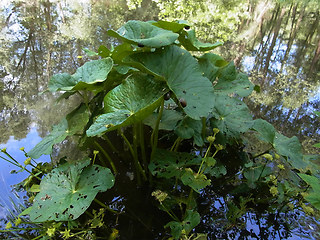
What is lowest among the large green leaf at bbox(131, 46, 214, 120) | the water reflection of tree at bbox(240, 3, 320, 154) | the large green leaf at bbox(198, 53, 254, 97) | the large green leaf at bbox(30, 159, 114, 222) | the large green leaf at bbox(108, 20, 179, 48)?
the water reflection of tree at bbox(240, 3, 320, 154)

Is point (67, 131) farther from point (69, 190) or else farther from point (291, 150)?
point (291, 150)

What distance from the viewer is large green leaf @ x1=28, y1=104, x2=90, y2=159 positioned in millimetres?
1118

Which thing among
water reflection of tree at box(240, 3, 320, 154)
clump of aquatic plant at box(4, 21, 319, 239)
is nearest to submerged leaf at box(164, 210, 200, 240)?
clump of aquatic plant at box(4, 21, 319, 239)

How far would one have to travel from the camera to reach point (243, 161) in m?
1.48

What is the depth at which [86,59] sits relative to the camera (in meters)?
3.55

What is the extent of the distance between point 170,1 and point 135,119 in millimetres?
5085

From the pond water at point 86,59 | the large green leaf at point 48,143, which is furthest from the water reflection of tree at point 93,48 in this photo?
the large green leaf at point 48,143

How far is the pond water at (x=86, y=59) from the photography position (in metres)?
1.97

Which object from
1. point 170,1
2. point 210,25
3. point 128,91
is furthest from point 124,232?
point 170,1

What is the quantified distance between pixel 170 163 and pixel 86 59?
9.74ft

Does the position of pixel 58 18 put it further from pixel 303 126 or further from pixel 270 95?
A: pixel 303 126

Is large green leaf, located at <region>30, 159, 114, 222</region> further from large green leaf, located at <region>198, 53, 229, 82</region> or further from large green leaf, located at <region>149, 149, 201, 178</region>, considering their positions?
large green leaf, located at <region>198, 53, 229, 82</region>

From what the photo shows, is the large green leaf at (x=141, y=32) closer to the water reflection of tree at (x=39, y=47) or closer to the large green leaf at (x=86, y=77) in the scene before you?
the large green leaf at (x=86, y=77)

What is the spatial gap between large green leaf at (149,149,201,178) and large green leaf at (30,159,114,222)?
245 mm
